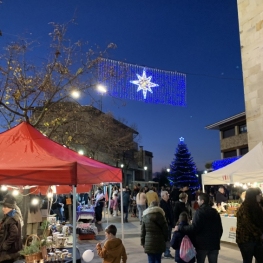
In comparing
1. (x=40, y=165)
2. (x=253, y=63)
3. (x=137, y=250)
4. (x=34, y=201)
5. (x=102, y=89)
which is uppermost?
(x=253, y=63)

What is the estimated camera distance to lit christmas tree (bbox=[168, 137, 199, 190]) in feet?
112

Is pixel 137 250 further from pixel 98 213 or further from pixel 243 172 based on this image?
pixel 98 213

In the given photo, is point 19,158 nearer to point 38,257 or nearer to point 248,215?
point 38,257

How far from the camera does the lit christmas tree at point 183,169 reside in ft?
112

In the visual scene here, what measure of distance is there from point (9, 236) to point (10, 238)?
3cm

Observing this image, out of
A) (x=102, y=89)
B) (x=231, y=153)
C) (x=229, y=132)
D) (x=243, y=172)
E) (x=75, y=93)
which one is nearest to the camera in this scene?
(x=243, y=172)

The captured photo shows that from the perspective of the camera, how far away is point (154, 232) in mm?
5742

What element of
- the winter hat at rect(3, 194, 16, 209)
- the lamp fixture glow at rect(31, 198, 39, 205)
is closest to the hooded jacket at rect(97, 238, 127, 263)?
the winter hat at rect(3, 194, 16, 209)

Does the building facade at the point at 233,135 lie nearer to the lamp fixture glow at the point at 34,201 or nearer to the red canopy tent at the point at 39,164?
the lamp fixture glow at the point at 34,201

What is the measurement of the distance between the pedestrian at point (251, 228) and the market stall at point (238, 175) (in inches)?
110

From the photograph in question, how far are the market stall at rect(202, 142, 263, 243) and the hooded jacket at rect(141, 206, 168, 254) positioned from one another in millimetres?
3064

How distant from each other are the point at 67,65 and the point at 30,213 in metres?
5.37

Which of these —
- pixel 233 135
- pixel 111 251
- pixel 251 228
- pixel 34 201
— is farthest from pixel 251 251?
pixel 233 135

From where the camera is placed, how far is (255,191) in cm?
506
